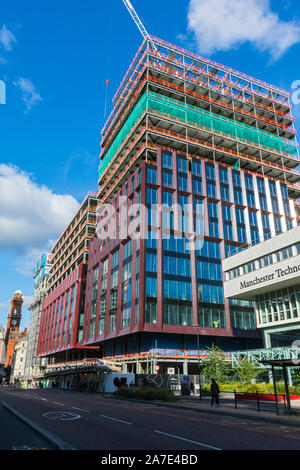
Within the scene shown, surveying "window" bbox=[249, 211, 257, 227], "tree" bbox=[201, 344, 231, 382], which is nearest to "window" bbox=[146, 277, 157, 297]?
"tree" bbox=[201, 344, 231, 382]

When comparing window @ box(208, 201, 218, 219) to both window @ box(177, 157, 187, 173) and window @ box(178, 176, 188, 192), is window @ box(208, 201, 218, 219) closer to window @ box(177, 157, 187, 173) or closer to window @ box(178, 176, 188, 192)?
window @ box(178, 176, 188, 192)

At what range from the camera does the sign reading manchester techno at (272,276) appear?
3947 cm

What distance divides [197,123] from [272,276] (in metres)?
42.6

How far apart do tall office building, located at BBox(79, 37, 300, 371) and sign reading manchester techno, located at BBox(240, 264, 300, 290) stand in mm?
13267

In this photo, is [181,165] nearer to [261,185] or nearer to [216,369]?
[261,185]

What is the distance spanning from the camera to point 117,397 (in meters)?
34.6

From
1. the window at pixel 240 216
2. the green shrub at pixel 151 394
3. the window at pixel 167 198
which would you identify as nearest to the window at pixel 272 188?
the window at pixel 240 216

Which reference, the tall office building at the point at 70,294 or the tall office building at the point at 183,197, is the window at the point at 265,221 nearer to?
the tall office building at the point at 183,197

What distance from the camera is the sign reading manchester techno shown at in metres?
39.5

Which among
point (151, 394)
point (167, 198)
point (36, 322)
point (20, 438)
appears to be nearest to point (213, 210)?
point (167, 198)

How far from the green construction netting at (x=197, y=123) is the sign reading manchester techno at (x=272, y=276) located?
3950 centimetres

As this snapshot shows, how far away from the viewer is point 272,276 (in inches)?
1652
